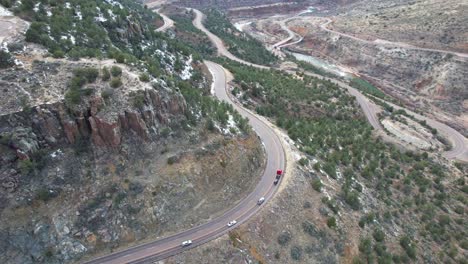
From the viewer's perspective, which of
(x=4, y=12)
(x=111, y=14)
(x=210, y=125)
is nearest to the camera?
(x=210, y=125)

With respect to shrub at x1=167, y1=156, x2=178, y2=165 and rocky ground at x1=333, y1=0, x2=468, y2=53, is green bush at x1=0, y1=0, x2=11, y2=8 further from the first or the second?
rocky ground at x1=333, y1=0, x2=468, y2=53

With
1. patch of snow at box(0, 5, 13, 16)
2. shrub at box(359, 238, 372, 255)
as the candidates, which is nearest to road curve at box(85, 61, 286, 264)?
shrub at box(359, 238, 372, 255)

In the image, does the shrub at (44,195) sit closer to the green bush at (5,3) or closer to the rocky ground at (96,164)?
the rocky ground at (96,164)

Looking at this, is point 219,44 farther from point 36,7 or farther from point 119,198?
point 119,198

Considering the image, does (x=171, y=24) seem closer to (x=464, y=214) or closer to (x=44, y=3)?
(x=44, y=3)

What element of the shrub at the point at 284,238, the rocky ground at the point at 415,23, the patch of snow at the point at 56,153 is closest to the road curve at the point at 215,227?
the shrub at the point at 284,238

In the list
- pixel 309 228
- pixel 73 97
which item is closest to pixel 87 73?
pixel 73 97

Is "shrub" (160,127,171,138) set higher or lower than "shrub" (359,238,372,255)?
higher
